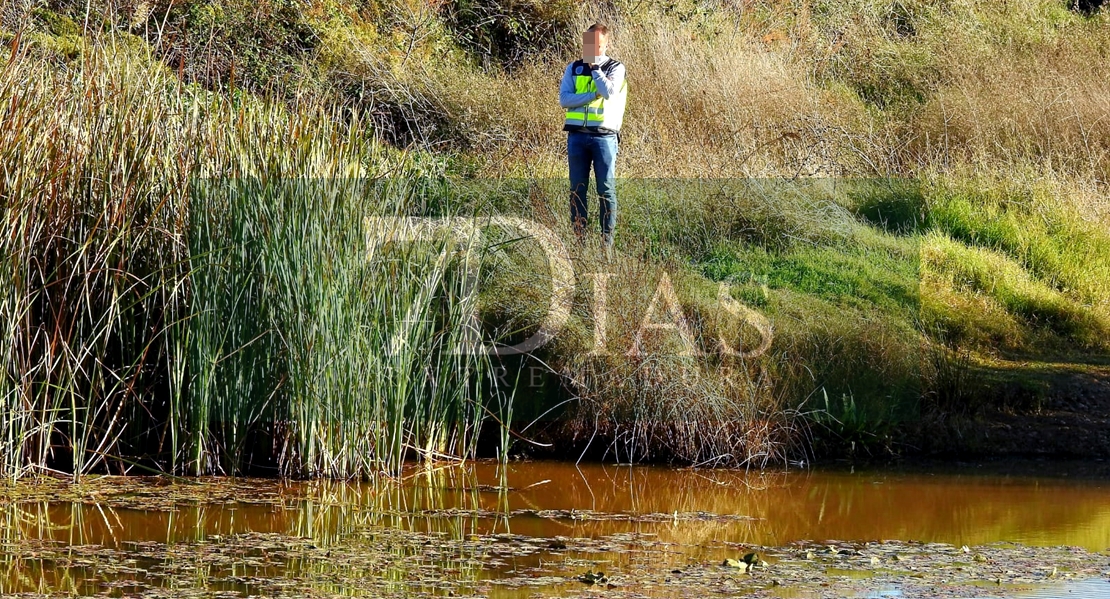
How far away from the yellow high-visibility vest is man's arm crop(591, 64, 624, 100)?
3 centimetres

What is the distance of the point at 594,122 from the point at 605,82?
26 cm

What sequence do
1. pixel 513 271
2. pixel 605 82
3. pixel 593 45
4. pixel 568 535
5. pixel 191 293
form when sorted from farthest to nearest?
pixel 593 45 → pixel 605 82 → pixel 513 271 → pixel 191 293 → pixel 568 535

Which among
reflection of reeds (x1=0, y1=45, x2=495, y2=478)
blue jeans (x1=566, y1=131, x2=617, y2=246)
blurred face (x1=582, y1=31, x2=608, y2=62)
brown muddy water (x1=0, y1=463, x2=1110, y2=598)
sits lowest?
brown muddy water (x1=0, y1=463, x2=1110, y2=598)

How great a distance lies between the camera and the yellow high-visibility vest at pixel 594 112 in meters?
8.34

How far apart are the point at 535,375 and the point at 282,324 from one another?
173 cm

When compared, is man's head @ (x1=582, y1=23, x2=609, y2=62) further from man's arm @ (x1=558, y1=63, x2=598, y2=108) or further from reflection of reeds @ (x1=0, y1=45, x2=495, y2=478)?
reflection of reeds @ (x1=0, y1=45, x2=495, y2=478)

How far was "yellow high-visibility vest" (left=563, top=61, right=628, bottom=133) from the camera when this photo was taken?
8.34m

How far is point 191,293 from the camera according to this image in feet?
18.9

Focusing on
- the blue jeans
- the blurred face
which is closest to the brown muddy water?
the blue jeans

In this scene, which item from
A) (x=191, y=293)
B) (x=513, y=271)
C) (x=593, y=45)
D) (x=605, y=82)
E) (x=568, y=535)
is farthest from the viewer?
(x=593, y=45)

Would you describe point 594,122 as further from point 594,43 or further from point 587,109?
point 594,43

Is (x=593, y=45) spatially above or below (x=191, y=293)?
above

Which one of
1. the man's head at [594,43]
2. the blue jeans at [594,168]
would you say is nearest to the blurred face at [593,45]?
the man's head at [594,43]

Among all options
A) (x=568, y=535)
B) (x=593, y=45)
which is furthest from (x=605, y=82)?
(x=568, y=535)
